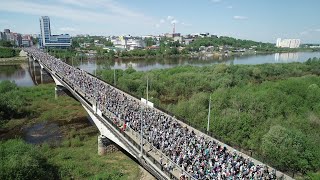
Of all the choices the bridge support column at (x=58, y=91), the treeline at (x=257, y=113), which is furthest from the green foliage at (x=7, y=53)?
the bridge support column at (x=58, y=91)

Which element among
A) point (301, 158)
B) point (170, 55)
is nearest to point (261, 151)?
point (301, 158)

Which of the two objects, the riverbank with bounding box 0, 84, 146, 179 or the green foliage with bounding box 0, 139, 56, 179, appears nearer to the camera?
the green foliage with bounding box 0, 139, 56, 179

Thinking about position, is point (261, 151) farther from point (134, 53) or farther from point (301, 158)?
point (134, 53)

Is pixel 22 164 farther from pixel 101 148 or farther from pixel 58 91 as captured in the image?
pixel 58 91

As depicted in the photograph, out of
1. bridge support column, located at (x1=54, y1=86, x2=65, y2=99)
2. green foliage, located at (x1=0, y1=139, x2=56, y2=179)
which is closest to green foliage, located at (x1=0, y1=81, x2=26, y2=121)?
bridge support column, located at (x1=54, y1=86, x2=65, y2=99)

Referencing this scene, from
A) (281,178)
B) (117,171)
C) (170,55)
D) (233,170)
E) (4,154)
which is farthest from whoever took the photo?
(170,55)

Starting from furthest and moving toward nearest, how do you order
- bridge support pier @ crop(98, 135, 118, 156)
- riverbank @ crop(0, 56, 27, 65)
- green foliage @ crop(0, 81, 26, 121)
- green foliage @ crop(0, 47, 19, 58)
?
green foliage @ crop(0, 47, 19, 58)
riverbank @ crop(0, 56, 27, 65)
green foliage @ crop(0, 81, 26, 121)
bridge support pier @ crop(98, 135, 118, 156)

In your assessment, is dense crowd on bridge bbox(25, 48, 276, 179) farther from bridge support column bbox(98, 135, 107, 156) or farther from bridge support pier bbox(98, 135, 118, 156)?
bridge support column bbox(98, 135, 107, 156)
